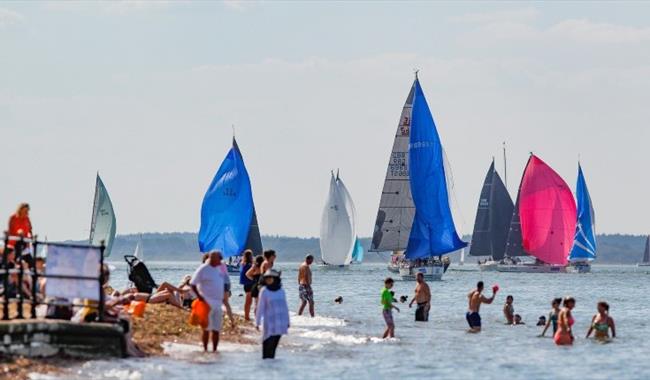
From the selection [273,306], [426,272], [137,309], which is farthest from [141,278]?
[426,272]

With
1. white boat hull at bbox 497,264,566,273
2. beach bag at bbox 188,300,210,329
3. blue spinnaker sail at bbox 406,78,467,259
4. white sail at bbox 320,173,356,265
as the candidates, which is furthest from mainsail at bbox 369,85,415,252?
beach bag at bbox 188,300,210,329

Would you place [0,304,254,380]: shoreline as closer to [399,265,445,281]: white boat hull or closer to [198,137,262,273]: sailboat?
[198,137,262,273]: sailboat

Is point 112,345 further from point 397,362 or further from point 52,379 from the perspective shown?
point 397,362

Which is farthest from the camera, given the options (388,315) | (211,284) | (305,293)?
(305,293)

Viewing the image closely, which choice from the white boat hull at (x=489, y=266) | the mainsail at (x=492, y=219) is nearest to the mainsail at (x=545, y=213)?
the mainsail at (x=492, y=219)

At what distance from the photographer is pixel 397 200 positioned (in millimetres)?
97250

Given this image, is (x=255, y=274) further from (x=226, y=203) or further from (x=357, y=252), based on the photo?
(x=357, y=252)

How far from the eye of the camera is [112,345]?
2172 centimetres

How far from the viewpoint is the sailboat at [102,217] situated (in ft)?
349

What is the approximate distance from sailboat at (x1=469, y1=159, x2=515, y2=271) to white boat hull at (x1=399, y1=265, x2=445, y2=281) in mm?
34331

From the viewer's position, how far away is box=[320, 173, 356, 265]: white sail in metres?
131

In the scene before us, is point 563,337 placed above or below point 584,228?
below

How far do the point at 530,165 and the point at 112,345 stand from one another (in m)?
92.7

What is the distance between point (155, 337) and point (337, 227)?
10810 centimetres
